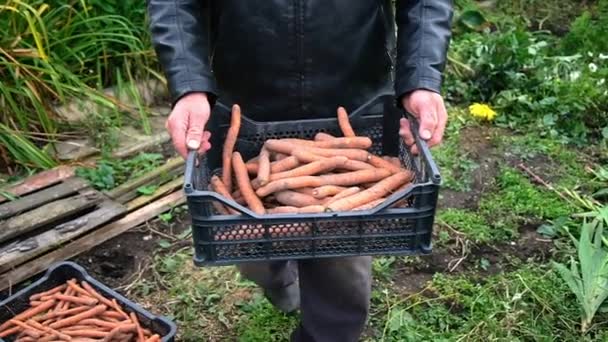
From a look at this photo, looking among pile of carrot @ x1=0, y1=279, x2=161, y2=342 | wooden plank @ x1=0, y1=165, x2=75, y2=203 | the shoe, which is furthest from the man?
wooden plank @ x1=0, y1=165, x2=75, y2=203

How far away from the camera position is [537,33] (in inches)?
210

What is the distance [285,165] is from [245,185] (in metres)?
0.13

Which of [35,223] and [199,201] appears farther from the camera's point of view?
[35,223]

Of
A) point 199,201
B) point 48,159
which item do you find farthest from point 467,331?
point 48,159

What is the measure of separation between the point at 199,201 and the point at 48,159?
7.33 ft

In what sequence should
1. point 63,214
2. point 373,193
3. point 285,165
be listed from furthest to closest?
point 63,214
point 285,165
point 373,193

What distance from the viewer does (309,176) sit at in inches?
75.9

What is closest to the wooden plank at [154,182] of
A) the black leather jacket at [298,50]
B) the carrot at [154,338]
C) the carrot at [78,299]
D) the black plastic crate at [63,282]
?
the black plastic crate at [63,282]

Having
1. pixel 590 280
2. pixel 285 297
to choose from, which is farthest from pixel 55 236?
pixel 590 280

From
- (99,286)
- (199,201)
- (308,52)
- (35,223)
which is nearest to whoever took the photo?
(199,201)

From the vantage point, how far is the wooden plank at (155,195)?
139 inches

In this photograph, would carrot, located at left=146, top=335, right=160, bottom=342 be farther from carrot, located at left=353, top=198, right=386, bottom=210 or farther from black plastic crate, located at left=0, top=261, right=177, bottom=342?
carrot, located at left=353, top=198, right=386, bottom=210

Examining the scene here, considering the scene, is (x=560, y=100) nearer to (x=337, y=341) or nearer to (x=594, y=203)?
(x=594, y=203)

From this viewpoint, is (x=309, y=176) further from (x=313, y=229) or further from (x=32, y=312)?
(x=32, y=312)
